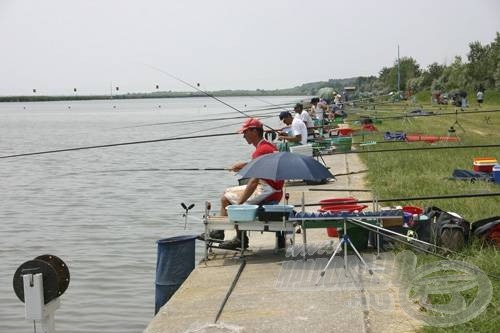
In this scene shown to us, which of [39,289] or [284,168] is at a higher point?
[284,168]

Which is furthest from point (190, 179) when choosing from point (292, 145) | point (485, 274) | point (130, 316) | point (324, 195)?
point (485, 274)

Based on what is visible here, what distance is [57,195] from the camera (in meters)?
18.3

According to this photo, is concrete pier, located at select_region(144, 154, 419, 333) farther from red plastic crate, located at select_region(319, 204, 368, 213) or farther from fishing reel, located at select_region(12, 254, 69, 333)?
fishing reel, located at select_region(12, 254, 69, 333)

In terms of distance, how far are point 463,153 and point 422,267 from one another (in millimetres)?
11361

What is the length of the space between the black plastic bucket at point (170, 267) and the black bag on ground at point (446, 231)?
2429mm

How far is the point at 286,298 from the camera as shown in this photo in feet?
19.7

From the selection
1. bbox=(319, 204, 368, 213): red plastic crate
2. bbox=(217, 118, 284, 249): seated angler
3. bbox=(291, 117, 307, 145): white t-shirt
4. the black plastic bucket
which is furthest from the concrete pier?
bbox=(291, 117, 307, 145): white t-shirt

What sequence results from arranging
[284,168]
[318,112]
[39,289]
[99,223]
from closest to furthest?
[39,289], [284,168], [99,223], [318,112]

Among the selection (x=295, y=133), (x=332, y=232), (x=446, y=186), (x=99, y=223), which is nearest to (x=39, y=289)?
(x=332, y=232)

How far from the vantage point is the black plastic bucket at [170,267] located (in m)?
7.39

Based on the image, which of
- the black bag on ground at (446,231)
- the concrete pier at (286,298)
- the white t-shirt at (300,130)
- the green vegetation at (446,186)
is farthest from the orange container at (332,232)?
the white t-shirt at (300,130)

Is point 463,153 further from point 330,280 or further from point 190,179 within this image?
point 330,280

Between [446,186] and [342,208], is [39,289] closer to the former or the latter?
[342,208]

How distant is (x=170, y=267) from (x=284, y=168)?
5.25ft
